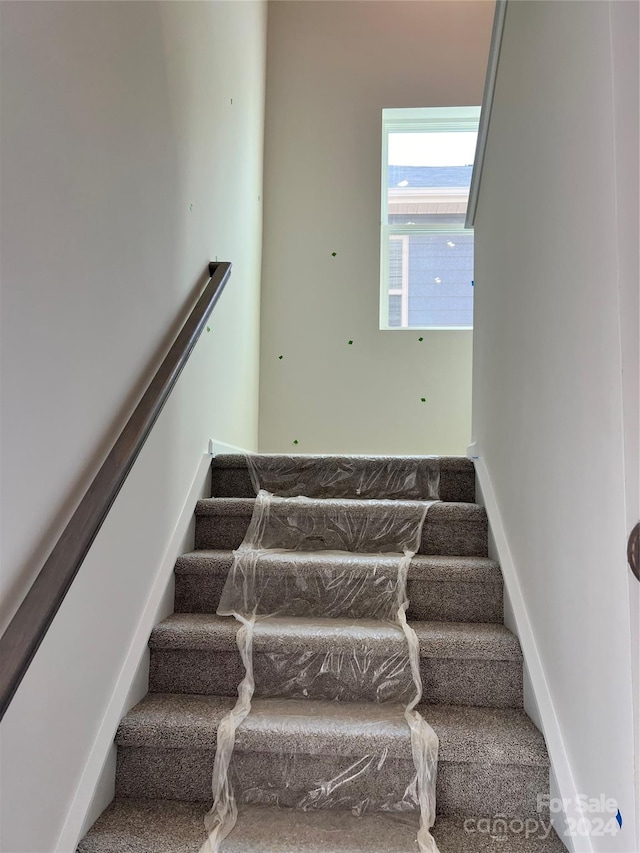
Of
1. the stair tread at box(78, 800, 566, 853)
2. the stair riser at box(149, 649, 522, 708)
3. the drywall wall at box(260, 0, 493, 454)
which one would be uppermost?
the drywall wall at box(260, 0, 493, 454)

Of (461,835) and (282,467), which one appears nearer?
(461,835)

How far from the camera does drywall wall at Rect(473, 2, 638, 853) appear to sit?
988 millimetres

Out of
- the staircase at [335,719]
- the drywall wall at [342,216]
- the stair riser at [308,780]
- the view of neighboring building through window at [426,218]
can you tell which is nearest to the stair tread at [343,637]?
the staircase at [335,719]

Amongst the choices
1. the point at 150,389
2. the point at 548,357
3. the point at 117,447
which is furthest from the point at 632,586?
the point at 150,389

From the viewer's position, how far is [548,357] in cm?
138

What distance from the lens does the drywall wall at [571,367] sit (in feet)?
3.24

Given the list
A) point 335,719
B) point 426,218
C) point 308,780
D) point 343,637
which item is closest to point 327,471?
point 343,637

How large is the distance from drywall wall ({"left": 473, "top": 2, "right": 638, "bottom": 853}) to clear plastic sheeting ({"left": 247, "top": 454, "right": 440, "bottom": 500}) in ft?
1.55

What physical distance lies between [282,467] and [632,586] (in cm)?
149

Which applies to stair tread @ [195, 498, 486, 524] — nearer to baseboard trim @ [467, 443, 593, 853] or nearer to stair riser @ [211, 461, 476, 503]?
baseboard trim @ [467, 443, 593, 853]

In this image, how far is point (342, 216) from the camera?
353cm

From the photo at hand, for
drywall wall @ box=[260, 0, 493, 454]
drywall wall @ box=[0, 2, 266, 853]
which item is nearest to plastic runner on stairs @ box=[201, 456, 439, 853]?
drywall wall @ box=[0, 2, 266, 853]

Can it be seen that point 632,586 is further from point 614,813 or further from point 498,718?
point 498,718

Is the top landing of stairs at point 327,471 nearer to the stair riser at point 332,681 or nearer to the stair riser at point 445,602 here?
the stair riser at point 445,602
